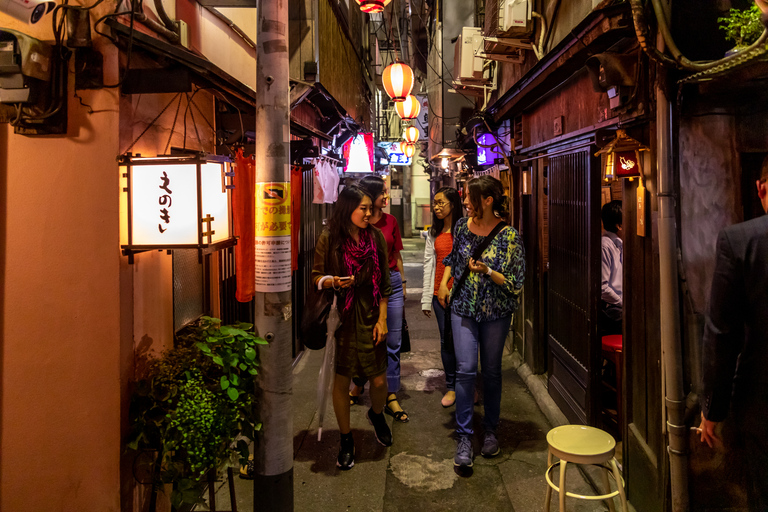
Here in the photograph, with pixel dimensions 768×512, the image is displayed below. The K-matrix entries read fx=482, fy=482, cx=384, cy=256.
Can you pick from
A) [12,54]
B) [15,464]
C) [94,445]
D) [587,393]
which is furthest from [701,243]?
[15,464]

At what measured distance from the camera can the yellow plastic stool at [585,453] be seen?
3.28 m

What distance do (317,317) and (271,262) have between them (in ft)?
5.35

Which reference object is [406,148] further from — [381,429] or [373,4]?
[381,429]

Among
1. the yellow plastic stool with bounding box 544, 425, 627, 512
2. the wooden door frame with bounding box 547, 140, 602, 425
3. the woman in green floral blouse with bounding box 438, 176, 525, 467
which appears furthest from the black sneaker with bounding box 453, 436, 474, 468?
the yellow plastic stool with bounding box 544, 425, 627, 512

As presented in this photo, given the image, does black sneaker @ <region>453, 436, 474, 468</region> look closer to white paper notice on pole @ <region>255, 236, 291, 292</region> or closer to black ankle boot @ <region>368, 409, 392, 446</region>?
black ankle boot @ <region>368, 409, 392, 446</region>

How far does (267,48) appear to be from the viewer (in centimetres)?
352

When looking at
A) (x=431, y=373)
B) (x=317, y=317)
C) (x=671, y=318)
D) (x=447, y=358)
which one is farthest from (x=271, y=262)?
(x=431, y=373)

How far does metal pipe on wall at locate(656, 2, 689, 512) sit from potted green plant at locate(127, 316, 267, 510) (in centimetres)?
307

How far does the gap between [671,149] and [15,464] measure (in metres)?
5.61

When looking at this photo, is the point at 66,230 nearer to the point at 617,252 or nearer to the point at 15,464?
the point at 15,464

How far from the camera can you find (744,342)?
2754 millimetres

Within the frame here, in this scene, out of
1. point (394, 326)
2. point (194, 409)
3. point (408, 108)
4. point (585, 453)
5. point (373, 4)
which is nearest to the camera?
point (585, 453)

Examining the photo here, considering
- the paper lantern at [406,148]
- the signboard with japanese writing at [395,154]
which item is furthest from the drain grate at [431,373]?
the signboard with japanese writing at [395,154]

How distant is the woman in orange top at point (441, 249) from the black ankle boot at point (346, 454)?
6.22 feet
